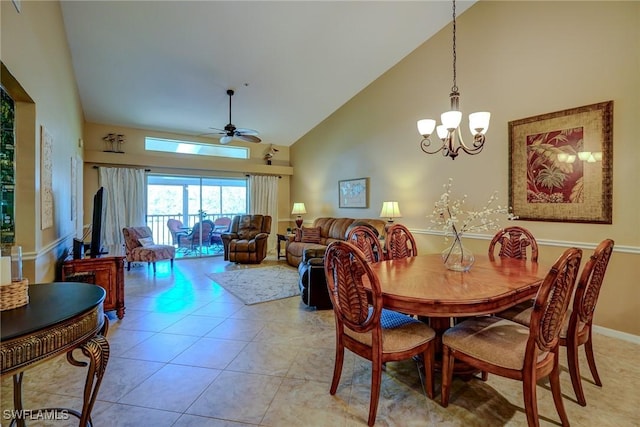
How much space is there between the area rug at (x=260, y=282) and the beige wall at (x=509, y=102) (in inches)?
77.5

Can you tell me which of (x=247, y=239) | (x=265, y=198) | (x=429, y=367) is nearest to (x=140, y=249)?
(x=247, y=239)

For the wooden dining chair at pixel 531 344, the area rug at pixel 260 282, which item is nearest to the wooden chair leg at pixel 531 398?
the wooden dining chair at pixel 531 344

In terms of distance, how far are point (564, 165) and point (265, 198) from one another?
608 centimetres

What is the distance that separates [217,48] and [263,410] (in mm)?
4387

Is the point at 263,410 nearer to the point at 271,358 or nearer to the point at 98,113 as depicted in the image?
the point at 271,358

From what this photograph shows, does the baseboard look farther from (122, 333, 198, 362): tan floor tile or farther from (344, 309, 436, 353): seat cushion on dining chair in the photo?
(122, 333, 198, 362): tan floor tile

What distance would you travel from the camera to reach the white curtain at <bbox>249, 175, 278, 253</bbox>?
7664 mm

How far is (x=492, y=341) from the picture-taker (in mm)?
1758

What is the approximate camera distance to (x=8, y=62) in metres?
1.85

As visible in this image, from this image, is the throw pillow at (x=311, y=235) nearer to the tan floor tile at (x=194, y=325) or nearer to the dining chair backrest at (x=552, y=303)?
the tan floor tile at (x=194, y=325)

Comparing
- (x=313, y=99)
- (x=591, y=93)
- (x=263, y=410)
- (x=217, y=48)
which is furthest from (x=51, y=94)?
(x=591, y=93)

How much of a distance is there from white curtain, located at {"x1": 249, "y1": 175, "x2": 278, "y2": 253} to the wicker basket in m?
6.41

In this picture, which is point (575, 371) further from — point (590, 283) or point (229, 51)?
point (229, 51)

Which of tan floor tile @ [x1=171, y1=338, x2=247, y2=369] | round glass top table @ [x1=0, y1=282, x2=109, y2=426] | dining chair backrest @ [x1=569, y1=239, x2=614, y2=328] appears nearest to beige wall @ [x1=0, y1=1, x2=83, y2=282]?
round glass top table @ [x1=0, y1=282, x2=109, y2=426]
